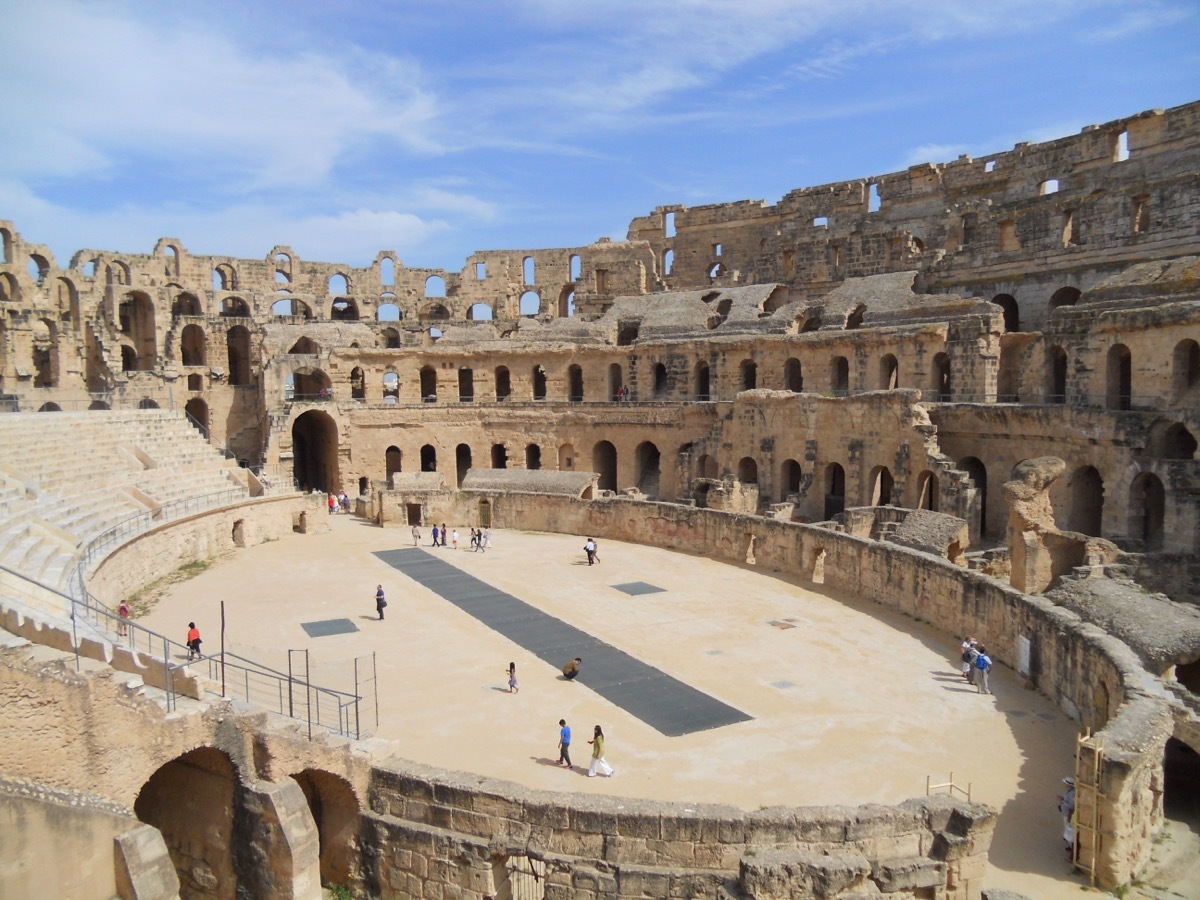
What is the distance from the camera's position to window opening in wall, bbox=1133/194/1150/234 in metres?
27.7

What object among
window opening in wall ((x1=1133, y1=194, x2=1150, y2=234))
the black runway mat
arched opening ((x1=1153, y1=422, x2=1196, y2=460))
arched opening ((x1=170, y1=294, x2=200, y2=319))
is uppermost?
window opening in wall ((x1=1133, y1=194, x2=1150, y2=234))

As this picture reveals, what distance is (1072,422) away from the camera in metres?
23.2

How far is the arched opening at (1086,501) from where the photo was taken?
23.4m

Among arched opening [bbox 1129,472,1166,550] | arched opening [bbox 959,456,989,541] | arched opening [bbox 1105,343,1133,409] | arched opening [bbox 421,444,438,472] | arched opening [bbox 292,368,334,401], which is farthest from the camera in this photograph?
arched opening [bbox 421,444,438,472]

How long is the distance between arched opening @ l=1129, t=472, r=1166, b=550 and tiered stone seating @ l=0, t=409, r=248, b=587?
881 inches

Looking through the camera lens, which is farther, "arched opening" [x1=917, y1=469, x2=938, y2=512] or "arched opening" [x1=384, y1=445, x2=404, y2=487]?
"arched opening" [x1=384, y1=445, x2=404, y2=487]

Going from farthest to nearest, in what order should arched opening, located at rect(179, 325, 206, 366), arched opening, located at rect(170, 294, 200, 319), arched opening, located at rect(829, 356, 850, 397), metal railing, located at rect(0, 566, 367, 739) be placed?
arched opening, located at rect(170, 294, 200, 319)
arched opening, located at rect(179, 325, 206, 366)
arched opening, located at rect(829, 356, 850, 397)
metal railing, located at rect(0, 566, 367, 739)

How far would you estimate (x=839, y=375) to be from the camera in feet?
106

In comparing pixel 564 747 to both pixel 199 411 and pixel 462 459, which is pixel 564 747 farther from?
pixel 199 411

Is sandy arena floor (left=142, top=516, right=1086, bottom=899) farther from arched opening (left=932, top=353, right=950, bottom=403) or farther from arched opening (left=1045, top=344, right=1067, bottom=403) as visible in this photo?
arched opening (left=1045, top=344, right=1067, bottom=403)

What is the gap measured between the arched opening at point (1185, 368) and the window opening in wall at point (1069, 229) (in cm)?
851

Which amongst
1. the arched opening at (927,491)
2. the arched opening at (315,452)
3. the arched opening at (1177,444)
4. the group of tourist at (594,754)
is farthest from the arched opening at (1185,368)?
the arched opening at (315,452)

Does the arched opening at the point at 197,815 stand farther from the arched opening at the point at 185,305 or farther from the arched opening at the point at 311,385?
the arched opening at the point at 185,305

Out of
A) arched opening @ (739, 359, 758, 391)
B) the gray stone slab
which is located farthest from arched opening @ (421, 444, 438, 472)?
the gray stone slab
